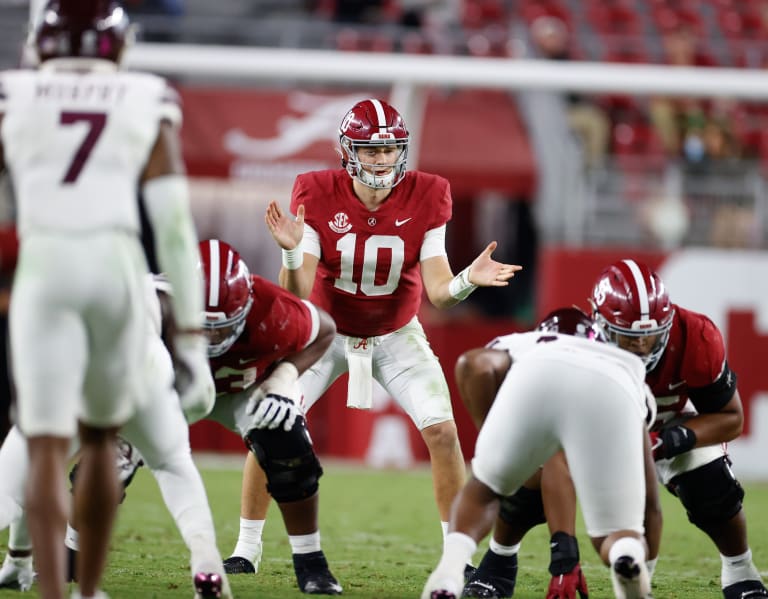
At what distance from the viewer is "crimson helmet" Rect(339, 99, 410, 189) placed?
4.93 metres

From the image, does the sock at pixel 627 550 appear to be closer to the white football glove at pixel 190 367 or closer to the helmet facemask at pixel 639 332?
the helmet facemask at pixel 639 332

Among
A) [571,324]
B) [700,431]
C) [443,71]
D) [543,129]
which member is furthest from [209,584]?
[543,129]

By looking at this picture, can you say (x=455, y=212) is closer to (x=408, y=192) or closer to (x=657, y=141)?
(x=657, y=141)

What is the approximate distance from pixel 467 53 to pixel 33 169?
8.05 m

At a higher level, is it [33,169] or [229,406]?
[33,169]

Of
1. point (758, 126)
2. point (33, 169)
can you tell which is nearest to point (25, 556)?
point (33, 169)

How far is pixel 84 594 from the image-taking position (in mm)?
3240

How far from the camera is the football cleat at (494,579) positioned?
428 centimetres

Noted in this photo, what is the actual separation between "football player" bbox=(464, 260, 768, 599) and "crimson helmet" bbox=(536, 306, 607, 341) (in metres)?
0.13

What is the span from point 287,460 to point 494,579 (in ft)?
2.62

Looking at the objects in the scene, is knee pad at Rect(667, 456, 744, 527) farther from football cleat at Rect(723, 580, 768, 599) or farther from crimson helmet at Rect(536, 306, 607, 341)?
crimson helmet at Rect(536, 306, 607, 341)

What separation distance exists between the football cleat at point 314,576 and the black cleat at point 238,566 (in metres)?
0.40

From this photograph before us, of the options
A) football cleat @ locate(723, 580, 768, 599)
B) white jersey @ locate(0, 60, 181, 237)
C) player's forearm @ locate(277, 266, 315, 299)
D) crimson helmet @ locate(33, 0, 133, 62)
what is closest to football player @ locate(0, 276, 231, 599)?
white jersey @ locate(0, 60, 181, 237)

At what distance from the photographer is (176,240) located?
3.15 m
